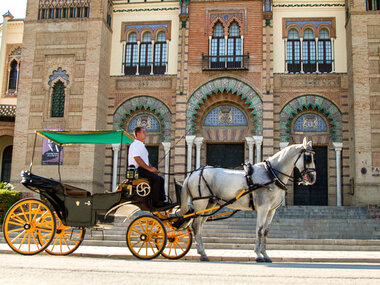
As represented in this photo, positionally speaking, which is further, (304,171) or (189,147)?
(189,147)

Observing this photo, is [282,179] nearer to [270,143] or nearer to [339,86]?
[270,143]

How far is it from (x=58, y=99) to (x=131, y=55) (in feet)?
12.2

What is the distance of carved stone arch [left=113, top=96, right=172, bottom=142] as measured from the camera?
2005cm

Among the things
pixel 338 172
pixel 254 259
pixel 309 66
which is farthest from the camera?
pixel 309 66

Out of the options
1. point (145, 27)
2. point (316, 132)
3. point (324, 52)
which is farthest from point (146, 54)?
point (316, 132)

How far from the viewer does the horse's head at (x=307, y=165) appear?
28.1 ft

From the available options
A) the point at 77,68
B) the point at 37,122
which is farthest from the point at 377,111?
the point at 37,122

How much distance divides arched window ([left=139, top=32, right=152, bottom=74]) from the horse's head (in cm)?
1300

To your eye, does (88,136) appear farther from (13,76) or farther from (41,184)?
(13,76)

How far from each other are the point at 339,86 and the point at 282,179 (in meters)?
12.1

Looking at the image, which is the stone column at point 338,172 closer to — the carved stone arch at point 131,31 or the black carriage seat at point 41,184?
the carved stone arch at point 131,31

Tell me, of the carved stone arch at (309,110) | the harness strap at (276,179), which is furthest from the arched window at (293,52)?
the harness strap at (276,179)

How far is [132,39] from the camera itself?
2119cm

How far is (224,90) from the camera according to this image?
64.8 feet
